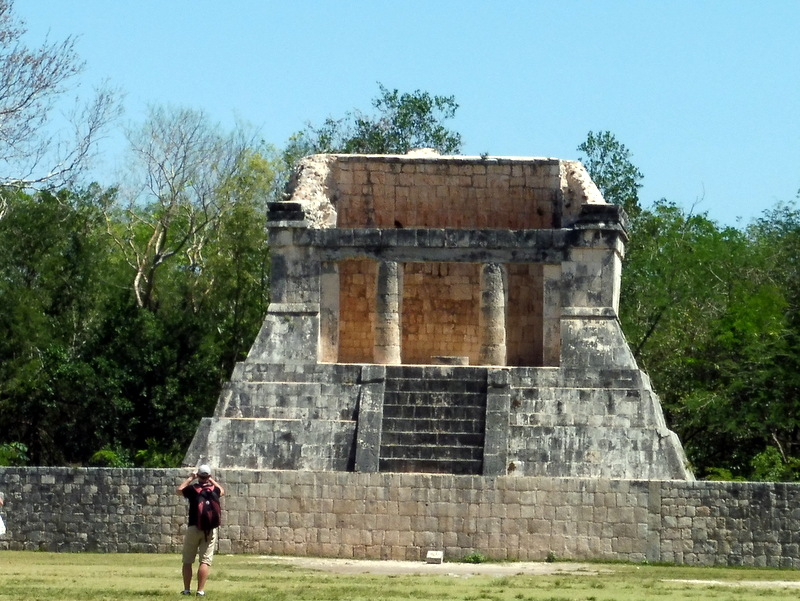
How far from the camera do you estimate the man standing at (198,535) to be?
1393 cm

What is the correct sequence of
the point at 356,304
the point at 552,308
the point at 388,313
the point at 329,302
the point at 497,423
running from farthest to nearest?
the point at 356,304, the point at 388,313, the point at 329,302, the point at 552,308, the point at 497,423

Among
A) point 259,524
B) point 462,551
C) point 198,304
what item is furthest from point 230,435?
point 198,304

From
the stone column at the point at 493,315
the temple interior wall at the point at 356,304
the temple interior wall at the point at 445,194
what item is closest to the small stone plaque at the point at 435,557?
the stone column at the point at 493,315

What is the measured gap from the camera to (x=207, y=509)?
1410 cm

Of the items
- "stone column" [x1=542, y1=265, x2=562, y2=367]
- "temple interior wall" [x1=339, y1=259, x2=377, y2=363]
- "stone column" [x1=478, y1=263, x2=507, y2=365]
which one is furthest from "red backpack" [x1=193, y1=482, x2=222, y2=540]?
"temple interior wall" [x1=339, y1=259, x2=377, y2=363]

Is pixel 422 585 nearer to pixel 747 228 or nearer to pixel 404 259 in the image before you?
pixel 404 259

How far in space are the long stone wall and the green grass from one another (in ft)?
1.95

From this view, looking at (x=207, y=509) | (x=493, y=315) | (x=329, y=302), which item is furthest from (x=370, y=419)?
(x=207, y=509)

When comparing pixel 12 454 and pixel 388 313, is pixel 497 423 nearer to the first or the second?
pixel 388 313

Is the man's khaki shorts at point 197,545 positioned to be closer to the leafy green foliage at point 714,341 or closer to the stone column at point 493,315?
the stone column at point 493,315

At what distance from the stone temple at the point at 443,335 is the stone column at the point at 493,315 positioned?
3 centimetres

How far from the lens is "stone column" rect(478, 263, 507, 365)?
79.2ft

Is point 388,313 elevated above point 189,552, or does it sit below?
above

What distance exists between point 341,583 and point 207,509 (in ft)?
7.46
